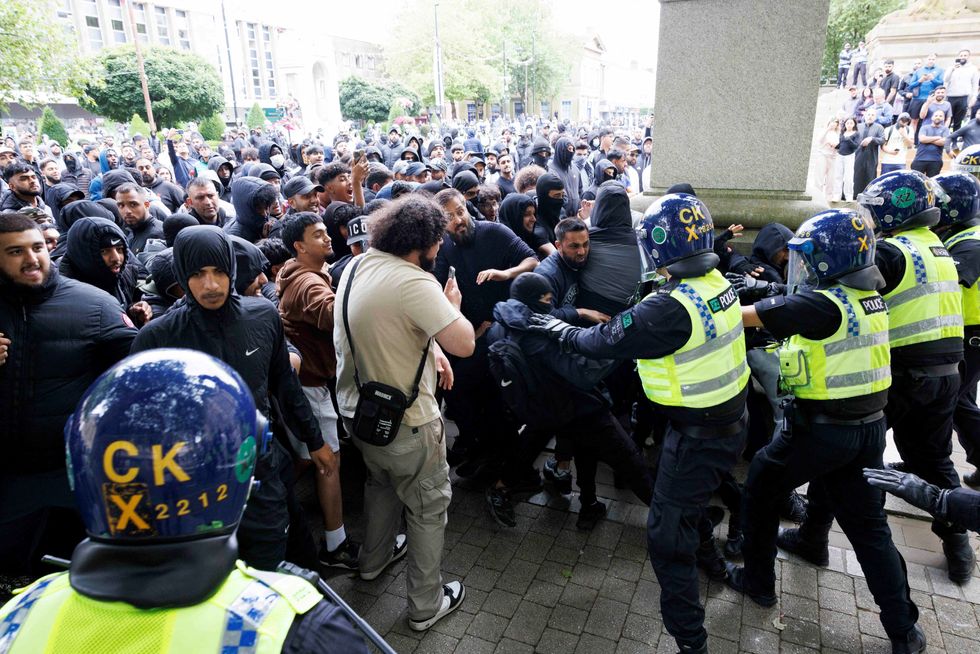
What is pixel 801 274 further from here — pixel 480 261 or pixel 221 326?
pixel 221 326

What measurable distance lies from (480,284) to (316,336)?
1.39m

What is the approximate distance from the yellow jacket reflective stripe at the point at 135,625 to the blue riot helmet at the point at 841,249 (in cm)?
269

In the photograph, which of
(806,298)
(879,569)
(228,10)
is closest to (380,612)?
(879,569)

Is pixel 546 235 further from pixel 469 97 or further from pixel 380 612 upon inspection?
pixel 469 97

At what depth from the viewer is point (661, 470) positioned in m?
2.87

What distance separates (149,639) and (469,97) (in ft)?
183

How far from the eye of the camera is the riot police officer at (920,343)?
3379 mm

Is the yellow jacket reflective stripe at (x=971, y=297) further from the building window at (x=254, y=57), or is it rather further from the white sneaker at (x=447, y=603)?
the building window at (x=254, y=57)

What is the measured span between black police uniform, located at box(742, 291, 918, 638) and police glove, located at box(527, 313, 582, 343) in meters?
0.89

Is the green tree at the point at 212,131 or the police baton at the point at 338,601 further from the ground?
the green tree at the point at 212,131

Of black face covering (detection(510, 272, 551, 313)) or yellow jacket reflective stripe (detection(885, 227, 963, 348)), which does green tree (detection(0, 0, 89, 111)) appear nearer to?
black face covering (detection(510, 272, 551, 313))

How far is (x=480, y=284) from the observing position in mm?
4562

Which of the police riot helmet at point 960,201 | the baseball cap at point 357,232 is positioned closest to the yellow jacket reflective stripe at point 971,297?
the police riot helmet at point 960,201

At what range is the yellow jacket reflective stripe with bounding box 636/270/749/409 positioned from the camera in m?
2.64
